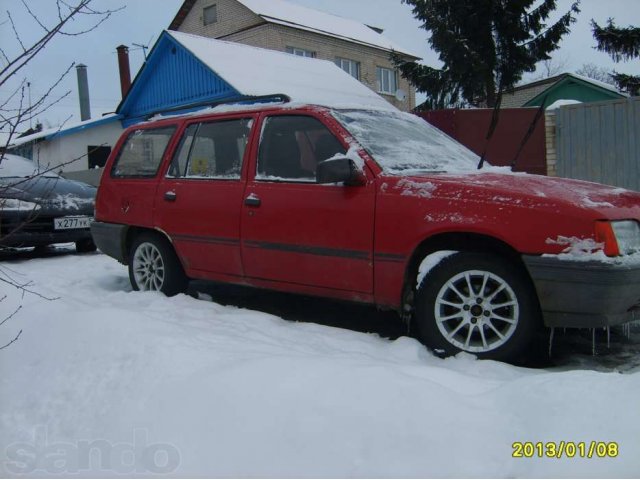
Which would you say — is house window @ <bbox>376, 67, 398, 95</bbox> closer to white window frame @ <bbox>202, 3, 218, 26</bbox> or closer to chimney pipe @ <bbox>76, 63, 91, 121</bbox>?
white window frame @ <bbox>202, 3, 218, 26</bbox>

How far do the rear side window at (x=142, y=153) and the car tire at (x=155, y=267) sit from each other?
587 millimetres

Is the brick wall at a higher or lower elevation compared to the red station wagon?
higher

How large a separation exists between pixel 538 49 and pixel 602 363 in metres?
15.9

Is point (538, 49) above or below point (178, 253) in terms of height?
above

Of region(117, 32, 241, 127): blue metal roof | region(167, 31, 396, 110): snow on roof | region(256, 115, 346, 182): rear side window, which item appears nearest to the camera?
region(256, 115, 346, 182): rear side window

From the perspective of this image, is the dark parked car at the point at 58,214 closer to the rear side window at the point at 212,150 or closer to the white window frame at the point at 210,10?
the rear side window at the point at 212,150

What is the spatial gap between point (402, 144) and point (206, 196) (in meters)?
1.53

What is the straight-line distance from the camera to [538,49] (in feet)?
55.2

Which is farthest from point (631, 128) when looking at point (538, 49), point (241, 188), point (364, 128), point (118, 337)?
point (538, 49)

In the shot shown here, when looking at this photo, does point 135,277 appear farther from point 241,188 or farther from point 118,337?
point 118,337

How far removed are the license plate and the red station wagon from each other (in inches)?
101

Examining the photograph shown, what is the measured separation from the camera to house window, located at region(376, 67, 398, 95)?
27016 mm

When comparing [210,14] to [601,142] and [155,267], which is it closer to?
[601,142]
